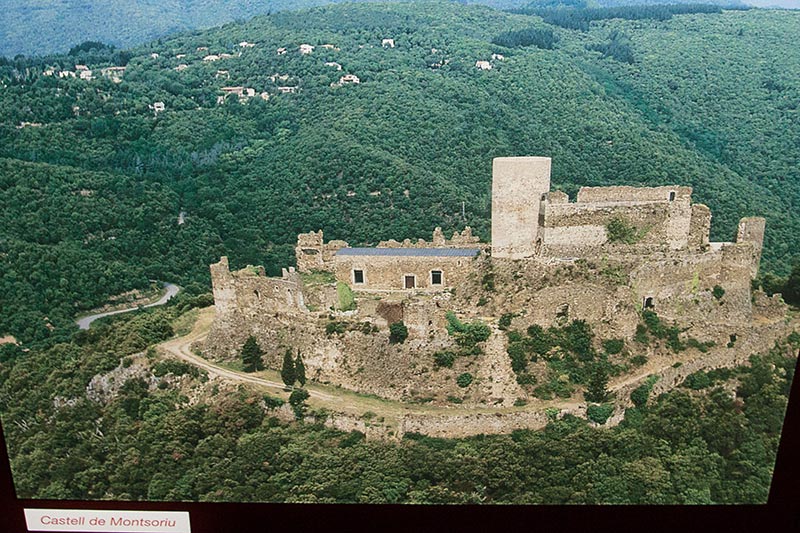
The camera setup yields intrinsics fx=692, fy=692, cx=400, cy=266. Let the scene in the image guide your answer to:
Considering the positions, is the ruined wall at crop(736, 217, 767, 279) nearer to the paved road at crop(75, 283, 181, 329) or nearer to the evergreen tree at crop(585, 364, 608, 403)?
the evergreen tree at crop(585, 364, 608, 403)

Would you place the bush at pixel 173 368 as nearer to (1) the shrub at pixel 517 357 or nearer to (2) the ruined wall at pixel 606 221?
(1) the shrub at pixel 517 357

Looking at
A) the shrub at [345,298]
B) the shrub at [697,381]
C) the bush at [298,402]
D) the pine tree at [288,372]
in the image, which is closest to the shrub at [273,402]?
the bush at [298,402]

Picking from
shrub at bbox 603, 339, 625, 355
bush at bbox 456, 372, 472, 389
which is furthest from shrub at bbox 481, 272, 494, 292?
shrub at bbox 603, 339, 625, 355

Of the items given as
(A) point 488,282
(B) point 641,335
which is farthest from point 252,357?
(B) point 641,335

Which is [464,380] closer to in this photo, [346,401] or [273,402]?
[346,401]

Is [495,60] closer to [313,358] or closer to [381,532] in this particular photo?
[313,358]

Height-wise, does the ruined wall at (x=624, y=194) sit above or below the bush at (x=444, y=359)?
above
